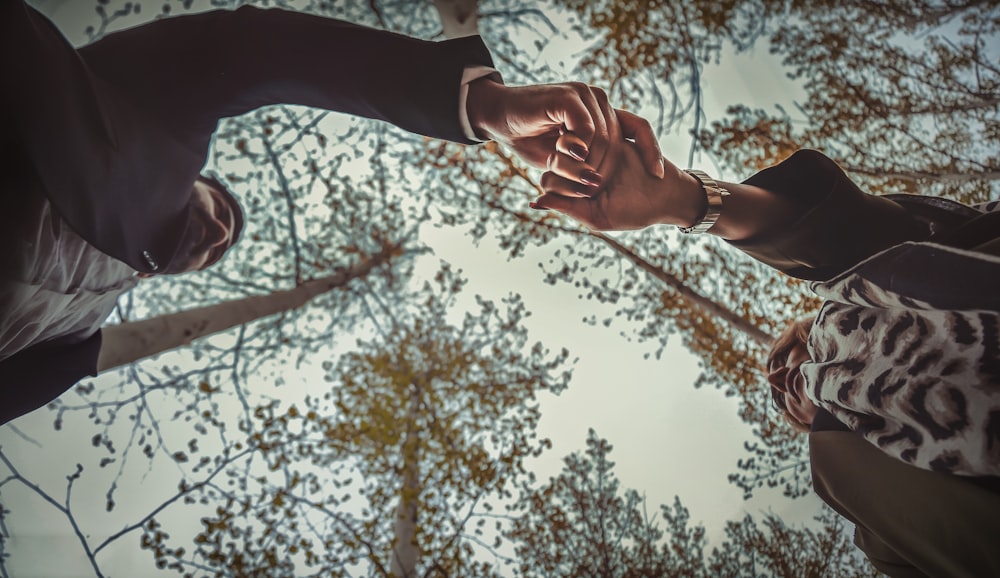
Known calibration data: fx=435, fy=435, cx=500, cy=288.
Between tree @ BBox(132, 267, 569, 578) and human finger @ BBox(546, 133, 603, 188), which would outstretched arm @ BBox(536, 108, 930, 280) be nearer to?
human finger @ BBox(546, 133, 603, 188)

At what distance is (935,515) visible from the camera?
66cm

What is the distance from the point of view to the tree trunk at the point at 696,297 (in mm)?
2098

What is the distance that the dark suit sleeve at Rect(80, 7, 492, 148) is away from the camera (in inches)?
30.5

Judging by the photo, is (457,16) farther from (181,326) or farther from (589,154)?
(181,326)

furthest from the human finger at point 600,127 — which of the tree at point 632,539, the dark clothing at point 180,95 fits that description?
the tree at point 632,539

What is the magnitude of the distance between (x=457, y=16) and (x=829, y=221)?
5.57 ft

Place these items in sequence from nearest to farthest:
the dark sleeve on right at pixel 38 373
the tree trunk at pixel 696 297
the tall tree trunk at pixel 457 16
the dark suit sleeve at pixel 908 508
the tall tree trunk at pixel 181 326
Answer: the dark suit sleeve at pixel 908 508, the dark sleeve on right at pixel 38 373, the tall tree trunk at pixel 181 326, the tall tree trunk at pixel 457 16, the tree trunk at pixel 696 297

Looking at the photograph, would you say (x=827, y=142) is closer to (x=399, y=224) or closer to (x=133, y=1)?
(x=399, y=224)

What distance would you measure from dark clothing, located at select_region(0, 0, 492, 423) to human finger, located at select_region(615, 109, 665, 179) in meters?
0.31

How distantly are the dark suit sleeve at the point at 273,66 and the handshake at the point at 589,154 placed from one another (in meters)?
0.08

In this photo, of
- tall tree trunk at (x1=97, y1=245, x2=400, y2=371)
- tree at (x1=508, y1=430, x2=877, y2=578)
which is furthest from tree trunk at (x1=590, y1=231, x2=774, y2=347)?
tall tree trunk at (x1=97, y1=245, x2=400, y2=371)

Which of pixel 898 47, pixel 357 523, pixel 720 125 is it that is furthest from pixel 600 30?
pixel 357 523

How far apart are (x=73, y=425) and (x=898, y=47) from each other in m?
4.07

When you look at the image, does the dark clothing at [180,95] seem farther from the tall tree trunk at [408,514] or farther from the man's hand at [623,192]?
the tall tree trunk at [408,514]
